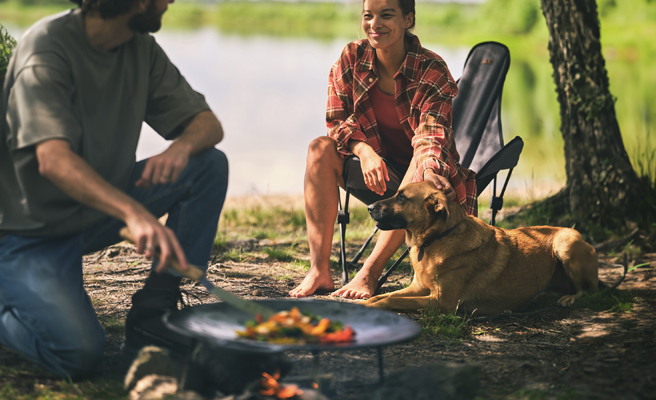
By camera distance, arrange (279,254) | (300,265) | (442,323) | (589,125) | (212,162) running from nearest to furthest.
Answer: (212,162) → (442,323) → (300,265) → (279,254) → (589,125)

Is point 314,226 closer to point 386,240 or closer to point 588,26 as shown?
point 386,240

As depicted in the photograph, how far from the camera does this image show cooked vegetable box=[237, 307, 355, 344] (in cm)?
176

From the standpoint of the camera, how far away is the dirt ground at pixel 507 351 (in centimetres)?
229

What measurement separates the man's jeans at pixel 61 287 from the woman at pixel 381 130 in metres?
1.17

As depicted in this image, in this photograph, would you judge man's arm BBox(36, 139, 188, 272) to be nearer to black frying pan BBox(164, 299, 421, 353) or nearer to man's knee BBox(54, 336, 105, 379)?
black frying pan BBox(164, 299, 421, 353)

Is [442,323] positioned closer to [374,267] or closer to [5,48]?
[374,267]

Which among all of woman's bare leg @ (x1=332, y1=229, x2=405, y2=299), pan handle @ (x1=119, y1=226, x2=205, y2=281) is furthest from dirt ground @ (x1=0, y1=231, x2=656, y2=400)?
pan handle @ (x1=119, y1=226, x2=205, y2=281)

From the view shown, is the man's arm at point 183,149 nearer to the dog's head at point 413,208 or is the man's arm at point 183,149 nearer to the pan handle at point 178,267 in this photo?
the pan handle at point 178,267

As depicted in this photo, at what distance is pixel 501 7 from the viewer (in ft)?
128

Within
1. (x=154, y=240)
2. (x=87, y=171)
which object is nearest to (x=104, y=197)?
(x=87, y=171)

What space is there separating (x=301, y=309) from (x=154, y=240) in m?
0.56

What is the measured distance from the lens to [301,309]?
81.7 inches

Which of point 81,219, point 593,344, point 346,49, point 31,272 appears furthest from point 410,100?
point 31,272

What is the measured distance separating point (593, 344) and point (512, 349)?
38 centimetres
